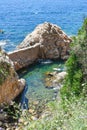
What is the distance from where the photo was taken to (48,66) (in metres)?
31.2

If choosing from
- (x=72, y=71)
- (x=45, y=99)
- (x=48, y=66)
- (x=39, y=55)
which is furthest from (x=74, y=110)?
(x=39, y=55)

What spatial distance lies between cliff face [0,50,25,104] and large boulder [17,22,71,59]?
9.53 meters

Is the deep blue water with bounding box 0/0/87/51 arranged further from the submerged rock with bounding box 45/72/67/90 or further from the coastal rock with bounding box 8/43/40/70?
the submerged rock with bounding box 45/72/67/90

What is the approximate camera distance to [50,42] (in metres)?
34.0

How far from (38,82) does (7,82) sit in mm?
4623

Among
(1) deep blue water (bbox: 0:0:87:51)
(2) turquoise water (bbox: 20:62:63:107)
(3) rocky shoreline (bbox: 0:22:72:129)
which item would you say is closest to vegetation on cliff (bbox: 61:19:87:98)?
(2) turquoise water (bbox: 20:62:63:107)

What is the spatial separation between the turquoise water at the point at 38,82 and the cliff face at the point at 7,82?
1.10m

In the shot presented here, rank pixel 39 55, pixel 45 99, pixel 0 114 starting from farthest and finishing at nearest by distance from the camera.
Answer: pixel 39 55 < pixel 45 99 < pixel 0 114

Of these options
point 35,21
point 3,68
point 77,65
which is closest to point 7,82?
point 3,68

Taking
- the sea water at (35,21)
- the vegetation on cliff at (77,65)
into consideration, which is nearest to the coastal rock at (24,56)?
the sea water at (35,21)

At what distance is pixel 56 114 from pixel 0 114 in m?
11.4

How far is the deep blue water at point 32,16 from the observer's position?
41.1 metres

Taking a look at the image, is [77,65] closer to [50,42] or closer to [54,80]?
[54,80]

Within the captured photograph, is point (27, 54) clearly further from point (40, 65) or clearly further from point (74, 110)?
point (74, 110)
